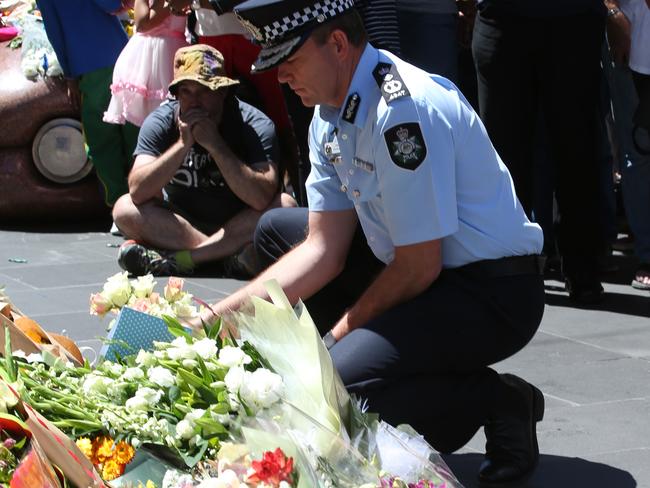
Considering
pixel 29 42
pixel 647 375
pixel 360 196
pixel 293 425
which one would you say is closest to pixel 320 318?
pixel 360 196

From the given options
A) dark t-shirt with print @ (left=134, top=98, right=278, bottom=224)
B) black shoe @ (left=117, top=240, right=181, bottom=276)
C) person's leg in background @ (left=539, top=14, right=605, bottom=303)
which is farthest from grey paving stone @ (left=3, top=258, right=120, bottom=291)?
person's leg in background @ (left=539, top=14, right=605, bottom=303)

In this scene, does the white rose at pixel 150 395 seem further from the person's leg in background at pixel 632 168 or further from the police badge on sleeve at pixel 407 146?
the person's leg in background at pixel 632 168

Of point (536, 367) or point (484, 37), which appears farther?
point (484, 37)

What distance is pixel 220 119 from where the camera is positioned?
6250 mm

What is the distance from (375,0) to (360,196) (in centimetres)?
164

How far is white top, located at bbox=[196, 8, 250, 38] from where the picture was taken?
6.44 metres

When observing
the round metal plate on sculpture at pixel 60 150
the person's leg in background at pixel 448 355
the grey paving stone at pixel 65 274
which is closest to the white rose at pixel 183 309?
the person's leg in background at pixel 448 355

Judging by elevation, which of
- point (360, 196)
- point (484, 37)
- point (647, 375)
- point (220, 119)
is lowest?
point (647, 375)

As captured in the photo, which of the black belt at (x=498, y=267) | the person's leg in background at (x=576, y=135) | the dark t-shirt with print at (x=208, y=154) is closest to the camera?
the black belt at (x=498, y=267)

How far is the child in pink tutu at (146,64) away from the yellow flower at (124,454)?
471cm

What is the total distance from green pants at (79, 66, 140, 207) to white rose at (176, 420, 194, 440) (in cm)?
513

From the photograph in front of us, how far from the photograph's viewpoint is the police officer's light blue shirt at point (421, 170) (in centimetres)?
316

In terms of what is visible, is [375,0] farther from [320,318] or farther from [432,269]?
[432,269]

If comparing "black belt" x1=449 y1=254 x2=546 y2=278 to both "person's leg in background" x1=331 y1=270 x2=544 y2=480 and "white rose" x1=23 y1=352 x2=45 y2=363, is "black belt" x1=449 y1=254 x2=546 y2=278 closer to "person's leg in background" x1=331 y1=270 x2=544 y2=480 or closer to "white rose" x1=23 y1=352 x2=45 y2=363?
"person's leg in background" x1=331 y1=270 x2=544 y2=480
